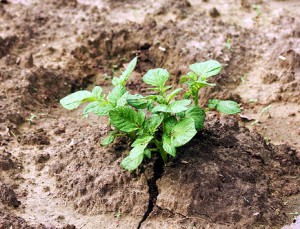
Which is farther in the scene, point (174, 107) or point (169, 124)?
point (169, 124)

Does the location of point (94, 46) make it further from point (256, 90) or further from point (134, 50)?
point (256, 90)

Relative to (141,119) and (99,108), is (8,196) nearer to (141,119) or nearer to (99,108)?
(99,108)

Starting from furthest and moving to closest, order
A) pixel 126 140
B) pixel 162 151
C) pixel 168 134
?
pixel 126 140 → pixel 162 151 → pixel 168 134

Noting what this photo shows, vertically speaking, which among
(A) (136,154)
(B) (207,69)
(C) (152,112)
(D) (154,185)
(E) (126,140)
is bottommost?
(D) (154,185)

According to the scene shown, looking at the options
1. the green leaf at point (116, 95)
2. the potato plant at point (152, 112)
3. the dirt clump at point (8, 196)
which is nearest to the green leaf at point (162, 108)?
the potato plant at point (152, 112)

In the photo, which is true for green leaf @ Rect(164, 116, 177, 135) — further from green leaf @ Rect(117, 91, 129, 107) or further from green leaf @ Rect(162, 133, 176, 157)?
green leaf @ Rect(117, 91, 129, 107)

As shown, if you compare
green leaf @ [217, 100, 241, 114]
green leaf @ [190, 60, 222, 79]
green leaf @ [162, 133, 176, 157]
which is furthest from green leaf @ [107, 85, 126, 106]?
green leaf @ [217, 100, 241, 114]

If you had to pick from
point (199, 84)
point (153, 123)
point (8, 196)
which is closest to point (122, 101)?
point (153, 123)
